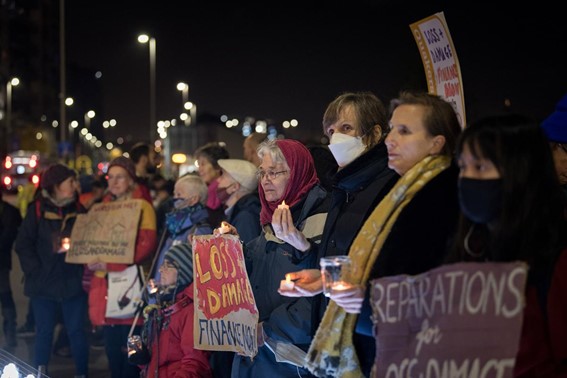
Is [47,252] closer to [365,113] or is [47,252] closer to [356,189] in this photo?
[365,113]

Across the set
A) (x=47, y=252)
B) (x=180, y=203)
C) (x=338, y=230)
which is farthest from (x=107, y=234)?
(x=338, y=230)

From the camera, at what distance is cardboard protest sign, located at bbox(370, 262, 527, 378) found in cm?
254

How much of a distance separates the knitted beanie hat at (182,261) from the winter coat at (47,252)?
240 cm

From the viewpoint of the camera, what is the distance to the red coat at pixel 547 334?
2.58 meters

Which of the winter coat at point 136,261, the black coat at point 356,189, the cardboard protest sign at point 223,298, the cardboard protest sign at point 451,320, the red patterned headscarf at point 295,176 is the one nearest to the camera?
the cardboard protest sign at point 451,320

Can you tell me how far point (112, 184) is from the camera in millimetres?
8016

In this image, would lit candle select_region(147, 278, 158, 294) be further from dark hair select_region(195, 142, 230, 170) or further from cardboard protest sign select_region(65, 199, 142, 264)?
dark hair select_region(195, 142, 230, 170)

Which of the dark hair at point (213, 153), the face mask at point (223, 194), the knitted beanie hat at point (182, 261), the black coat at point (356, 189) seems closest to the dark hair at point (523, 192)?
the black coat at point (356, 189)

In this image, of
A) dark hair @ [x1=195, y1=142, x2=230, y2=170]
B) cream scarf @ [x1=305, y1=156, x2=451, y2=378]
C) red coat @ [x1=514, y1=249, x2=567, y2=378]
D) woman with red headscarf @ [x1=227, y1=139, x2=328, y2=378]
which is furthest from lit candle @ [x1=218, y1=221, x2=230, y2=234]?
dark hair @ [x1=195, y1=142, x2=230, y2=170]

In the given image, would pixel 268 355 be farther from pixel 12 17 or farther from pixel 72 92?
pixel 72 92

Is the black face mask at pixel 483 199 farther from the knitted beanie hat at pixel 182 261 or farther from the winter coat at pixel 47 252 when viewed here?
the winter coat at pixel 47 252

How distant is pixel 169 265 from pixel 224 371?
37.5 inches

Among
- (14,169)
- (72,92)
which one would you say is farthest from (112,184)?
(72,92)

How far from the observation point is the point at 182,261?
5.93m
